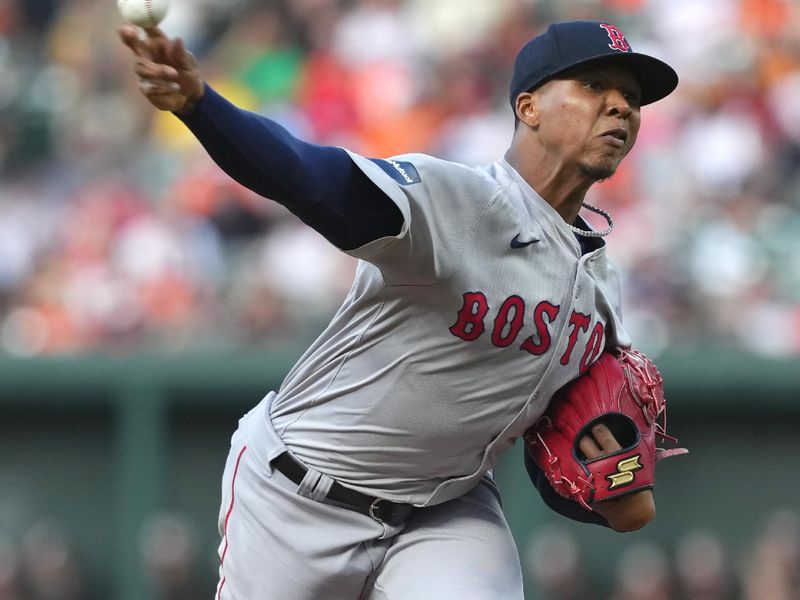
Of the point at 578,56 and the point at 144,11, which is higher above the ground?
the point at 144,11

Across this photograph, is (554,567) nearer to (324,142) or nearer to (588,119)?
(324,142)

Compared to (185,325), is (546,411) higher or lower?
higher

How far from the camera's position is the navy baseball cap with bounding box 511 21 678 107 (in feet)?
9.78

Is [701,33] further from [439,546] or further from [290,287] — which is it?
[439,546]

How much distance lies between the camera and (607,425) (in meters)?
3.10

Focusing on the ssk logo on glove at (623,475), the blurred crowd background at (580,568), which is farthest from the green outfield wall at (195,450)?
the ssk logo on glove at (623,475)

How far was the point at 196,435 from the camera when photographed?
21.9 feet

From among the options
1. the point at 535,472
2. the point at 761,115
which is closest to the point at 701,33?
the point at 761,115

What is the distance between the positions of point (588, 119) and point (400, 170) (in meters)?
0.56

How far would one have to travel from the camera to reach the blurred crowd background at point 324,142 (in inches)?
255

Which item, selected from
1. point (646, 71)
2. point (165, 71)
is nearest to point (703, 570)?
point (646, 71)

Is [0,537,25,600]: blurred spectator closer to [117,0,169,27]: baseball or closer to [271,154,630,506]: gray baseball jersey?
[271,154,630,506]: gray baseball jersey

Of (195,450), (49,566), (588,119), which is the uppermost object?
(588,119)

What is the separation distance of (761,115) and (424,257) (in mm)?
4837
